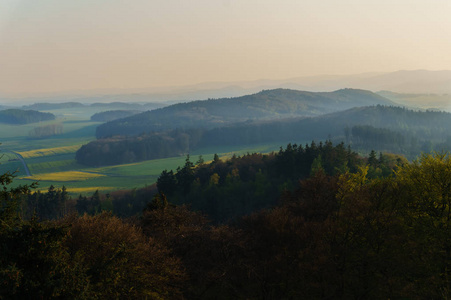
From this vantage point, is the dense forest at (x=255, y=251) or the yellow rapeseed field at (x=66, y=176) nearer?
the dense forest at (x=255, y=251)

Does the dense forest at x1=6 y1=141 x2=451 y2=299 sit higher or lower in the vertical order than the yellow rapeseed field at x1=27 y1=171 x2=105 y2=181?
higher

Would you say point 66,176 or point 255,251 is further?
point 66,176

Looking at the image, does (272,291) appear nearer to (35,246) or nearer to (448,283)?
(448,283)

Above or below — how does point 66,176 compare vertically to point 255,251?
below

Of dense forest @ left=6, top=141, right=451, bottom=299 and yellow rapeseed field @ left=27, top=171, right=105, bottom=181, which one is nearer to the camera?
dense forest @ left=6, top=141, right=451, bottom=299

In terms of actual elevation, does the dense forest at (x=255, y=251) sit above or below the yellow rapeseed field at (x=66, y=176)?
above

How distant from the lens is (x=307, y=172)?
9625cm

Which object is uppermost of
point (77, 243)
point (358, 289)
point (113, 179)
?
point (77, 243)

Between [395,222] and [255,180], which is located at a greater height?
[395,222]

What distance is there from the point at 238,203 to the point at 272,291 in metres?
61.4

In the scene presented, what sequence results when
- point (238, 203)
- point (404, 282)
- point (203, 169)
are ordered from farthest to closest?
1. point (203, 169)
2. point (238, 203)
3. point (404, 282)

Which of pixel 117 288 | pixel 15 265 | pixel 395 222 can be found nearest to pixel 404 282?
pixel 395 222

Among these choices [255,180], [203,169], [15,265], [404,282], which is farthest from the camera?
[203,169]

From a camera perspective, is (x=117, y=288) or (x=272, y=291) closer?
(x=117, y=288)
